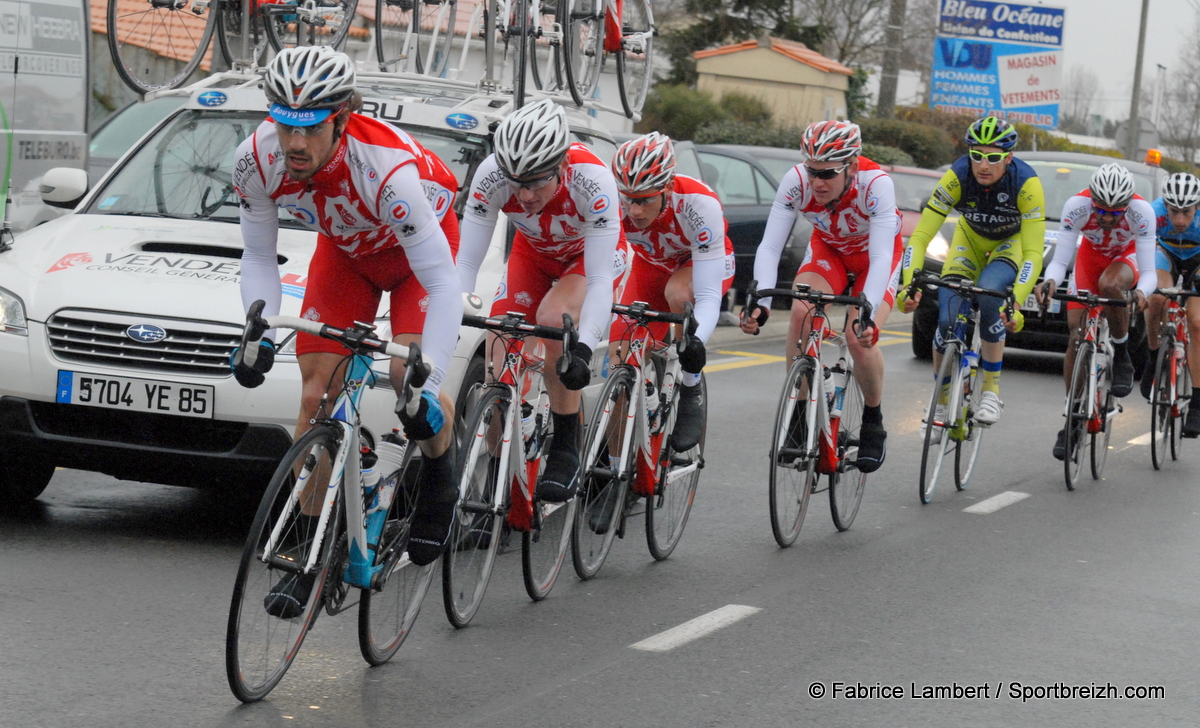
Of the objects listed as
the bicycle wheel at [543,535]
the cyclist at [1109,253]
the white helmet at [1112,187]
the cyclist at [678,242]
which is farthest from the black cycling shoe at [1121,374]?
the bicycle wheel at [543,535]

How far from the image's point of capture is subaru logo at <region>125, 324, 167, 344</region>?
20.3ft

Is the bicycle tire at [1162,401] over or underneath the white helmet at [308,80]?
underneath

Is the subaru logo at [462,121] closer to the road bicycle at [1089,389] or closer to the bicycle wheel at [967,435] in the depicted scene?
the bicycle wheel at [967,435]

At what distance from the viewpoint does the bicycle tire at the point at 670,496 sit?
274 inches

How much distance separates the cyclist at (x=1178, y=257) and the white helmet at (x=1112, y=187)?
87 centimetres

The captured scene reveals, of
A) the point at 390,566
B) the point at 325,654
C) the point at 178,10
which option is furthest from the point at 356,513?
the point at 178,10

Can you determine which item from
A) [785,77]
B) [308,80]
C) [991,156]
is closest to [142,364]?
[308,80]

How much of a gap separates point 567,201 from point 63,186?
270 centimetres

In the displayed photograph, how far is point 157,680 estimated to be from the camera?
4.89 m

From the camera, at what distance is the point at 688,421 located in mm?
7129

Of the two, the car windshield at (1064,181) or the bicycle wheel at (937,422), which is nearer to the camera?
the bicycle wheel at (937,422)

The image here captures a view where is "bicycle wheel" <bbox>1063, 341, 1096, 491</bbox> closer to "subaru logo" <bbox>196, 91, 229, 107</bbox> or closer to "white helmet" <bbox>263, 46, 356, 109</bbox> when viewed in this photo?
"subaru logo" <bbox>196, 91, 229, 107</bbox>

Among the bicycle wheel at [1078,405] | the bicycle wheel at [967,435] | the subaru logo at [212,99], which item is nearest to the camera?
the subaru logo at [212,99]

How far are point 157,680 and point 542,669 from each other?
50.8 inches
